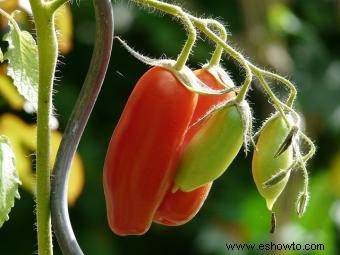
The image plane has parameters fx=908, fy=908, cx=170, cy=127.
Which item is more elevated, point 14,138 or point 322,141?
point 14,138

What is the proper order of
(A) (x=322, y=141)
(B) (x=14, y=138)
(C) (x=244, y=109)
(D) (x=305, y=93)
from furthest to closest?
(A) (x=322, y=141), (D) (x=305, y=93), (B) (x=14, y=138), (C) (x=244, y=109)

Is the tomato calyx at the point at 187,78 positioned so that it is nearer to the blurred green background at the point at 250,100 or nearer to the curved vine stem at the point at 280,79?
the curved vine stem at the point at 280,79

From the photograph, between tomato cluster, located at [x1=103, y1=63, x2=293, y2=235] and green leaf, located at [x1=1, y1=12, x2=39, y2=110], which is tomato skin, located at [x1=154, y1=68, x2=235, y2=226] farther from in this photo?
green leaf, located at [x1=1, y1=12, x2=39, y2=110]

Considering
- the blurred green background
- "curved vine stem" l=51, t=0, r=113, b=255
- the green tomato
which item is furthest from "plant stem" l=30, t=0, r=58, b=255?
the blurred green background

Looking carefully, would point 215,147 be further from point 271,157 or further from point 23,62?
point 23,62

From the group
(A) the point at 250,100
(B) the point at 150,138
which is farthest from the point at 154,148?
(A) the point at 250,100

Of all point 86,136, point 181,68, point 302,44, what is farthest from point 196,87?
point 302,44

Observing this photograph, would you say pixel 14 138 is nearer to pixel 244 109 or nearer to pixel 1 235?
pixel 244 109
